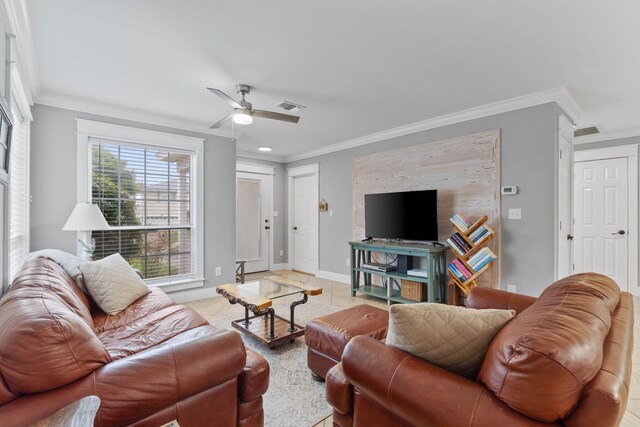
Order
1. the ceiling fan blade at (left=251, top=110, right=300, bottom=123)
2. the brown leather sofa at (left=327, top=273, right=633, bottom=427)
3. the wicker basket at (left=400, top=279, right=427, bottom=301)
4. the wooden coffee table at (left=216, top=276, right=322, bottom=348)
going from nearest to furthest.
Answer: the brown leather sofa at (left=327, top=273, right=633, bottom=427) < the wooden coffee table at (left=216, top=276, right=322, bottom=348) < the ceiling fan blade at (left=251, top=110, right=300, bottom=123) < the wicker basket at (left=400, top=279, right=427, bottom=301)

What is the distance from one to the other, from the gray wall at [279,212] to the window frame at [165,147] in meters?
2.19

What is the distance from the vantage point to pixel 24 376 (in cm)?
94

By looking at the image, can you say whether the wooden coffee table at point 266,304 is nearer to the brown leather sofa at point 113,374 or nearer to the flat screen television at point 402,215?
the brown leather sofa at point 113,374

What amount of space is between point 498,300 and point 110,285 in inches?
107

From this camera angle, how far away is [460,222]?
135 inches

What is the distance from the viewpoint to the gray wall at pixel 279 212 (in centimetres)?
630

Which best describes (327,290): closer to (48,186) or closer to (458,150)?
(458,150)

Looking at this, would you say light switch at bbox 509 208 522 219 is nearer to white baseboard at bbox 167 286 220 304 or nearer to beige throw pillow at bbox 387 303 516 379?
beige throw pillow at bbox 387 303 516 379

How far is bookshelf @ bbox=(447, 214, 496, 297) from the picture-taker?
10.6 feet

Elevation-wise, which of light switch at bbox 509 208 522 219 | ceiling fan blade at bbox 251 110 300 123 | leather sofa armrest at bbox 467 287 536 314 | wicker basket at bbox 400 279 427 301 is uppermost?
ceiling fan blade at bbox 251 110 300 123

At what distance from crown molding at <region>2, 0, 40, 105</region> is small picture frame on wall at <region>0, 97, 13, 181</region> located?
519mm

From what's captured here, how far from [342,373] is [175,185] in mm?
3424

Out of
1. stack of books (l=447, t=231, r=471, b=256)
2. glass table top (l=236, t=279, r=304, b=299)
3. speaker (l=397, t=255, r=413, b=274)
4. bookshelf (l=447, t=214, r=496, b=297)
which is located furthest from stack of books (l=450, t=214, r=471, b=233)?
glass table top (l=236, t=279, r=304, b=299)

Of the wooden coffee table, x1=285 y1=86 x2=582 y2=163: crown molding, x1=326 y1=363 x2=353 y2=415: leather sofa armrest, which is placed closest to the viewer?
x1=326 y1=363 x2=353 y2=415: leather sofa armrest
